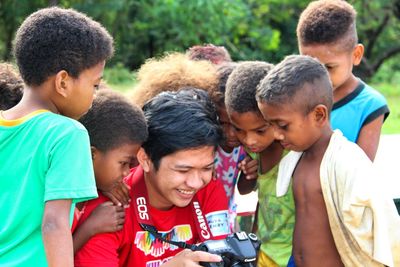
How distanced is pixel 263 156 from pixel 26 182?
3.96ft

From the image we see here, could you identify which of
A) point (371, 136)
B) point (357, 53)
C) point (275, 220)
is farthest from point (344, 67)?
point (275, 220)

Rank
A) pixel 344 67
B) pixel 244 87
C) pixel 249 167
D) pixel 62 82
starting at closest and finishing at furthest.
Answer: pixel 62 82
pixel 244 87
pixel 249 167
pixel 344 67

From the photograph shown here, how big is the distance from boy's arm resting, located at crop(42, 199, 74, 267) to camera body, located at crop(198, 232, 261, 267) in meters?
0.51

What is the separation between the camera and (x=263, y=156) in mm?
3125

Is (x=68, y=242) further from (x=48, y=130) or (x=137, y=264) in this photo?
(x=137, y=264)

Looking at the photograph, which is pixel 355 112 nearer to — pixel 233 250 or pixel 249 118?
pixel 249 118

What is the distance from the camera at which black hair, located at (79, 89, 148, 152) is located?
104 inches

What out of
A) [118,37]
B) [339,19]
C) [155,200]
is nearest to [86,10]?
[118,37]

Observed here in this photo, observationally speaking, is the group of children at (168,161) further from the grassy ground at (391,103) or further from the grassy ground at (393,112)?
the grassy ground at (393,112)

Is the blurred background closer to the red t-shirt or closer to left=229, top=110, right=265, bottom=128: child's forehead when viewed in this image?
left=229, top=110, right=265, bottom=128: child's forehead

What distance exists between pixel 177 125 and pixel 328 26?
1283 mm

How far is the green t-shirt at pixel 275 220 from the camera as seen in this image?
295cm

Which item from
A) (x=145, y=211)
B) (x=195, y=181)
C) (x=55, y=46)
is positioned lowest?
(x=145, y=211)

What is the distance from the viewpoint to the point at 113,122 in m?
Result: 2.67
